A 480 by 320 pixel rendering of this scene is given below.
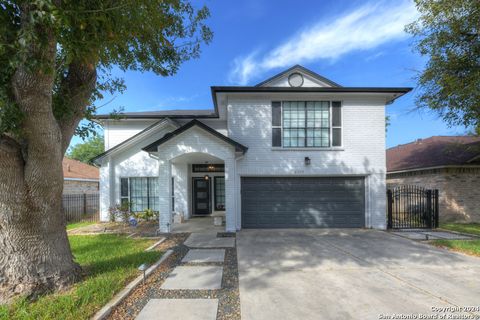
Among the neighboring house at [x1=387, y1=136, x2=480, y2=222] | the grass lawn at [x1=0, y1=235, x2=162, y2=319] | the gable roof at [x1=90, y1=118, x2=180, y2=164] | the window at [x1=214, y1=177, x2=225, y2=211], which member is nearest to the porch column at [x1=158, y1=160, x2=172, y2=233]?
the grass lawn at [x1=0, y1=235, x2=162, y2=319]

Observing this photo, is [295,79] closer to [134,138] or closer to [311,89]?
[311,89]

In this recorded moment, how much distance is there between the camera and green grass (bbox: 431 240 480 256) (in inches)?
267

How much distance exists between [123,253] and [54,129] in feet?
13.2

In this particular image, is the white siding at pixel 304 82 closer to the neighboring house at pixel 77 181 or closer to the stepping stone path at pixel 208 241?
the stepping stone path at pixel 208 241

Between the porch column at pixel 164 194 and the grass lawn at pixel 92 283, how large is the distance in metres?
1.71

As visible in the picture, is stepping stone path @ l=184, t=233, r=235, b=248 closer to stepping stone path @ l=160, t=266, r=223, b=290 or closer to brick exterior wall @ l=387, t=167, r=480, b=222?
stepping stone path @ l=160, t=266, r=223, b=290

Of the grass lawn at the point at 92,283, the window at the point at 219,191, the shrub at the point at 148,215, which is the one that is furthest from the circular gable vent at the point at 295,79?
the shrub at the point at 148,215

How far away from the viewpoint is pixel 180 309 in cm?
375

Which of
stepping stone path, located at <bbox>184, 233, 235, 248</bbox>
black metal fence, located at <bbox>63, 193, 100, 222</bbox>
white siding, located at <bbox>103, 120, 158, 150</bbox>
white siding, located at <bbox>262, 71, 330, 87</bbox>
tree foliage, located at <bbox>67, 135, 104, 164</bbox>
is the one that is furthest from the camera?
tree foliage, located at <bbox>67, 135, 104, 164</bbox>

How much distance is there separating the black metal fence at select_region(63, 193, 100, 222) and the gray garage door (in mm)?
9305

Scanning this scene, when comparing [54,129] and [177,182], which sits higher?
[54,129]

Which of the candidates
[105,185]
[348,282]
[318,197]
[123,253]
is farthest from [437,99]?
[105,185]

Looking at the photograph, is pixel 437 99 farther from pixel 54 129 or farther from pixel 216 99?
pixel 54 129

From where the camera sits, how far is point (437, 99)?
10.5m
